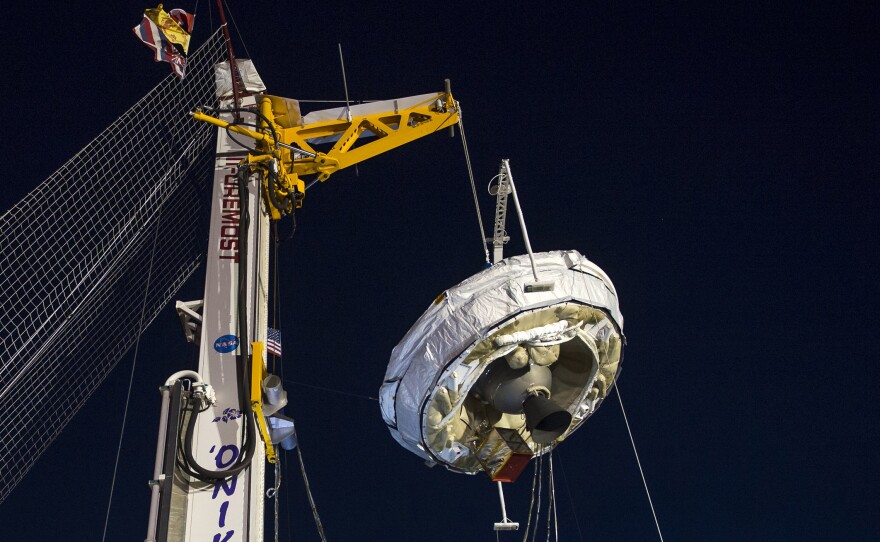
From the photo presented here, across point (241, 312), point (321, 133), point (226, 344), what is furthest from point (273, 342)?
point (321, 133)

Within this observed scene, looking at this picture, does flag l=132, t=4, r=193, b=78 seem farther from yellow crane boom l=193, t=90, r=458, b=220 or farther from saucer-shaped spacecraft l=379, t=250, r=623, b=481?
saucer-shaped spacecraft l=379, t=250, r=623, b=481

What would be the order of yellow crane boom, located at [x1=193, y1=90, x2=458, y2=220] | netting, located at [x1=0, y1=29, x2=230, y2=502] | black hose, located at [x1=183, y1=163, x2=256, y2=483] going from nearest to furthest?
black hose, located at [x1=183, y1=163, x2=256, y2=483], netting, located at [x1=0, y1=29, x2=230, y2=502], yellow crane boom, located at [x1=193, y1=90, x2=458, y2=220]

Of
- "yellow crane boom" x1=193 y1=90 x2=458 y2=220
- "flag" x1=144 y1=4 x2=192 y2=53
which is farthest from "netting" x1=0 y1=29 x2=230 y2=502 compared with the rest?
"yellow crane boom" x1=193 y1=90 x2=458 y2=220

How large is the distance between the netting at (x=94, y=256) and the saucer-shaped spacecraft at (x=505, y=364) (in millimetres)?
2560

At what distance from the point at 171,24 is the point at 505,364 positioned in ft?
14.1

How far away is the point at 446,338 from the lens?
533 cm

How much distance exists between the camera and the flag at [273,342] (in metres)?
6.41

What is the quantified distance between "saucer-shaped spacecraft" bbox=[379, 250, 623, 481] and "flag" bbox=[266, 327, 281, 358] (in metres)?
0.99

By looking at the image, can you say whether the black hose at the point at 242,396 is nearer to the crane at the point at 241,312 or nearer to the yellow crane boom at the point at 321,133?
the crane at the point at 241,312

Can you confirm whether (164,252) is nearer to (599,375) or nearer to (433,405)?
(433,405)

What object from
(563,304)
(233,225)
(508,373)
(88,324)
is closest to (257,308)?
(233,225)

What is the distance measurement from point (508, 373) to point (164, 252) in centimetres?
348

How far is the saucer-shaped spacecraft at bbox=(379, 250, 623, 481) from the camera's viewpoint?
17.5 ft

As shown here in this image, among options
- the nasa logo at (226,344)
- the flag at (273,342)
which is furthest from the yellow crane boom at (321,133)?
the nasa logo at (226,344)
